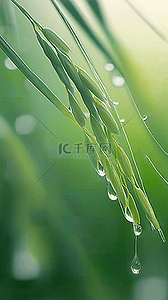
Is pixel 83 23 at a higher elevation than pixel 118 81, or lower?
higher

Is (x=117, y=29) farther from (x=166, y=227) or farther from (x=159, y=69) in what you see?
(x=166, y=227)

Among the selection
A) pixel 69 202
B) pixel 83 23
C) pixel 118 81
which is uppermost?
pixel 83 23

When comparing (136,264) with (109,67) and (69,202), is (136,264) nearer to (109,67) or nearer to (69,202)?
(69,202)

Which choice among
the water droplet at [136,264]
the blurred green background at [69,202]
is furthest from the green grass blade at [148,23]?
the water droplet at [136,264]

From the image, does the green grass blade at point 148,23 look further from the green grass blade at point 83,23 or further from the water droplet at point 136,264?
the water droplet at point 136,264

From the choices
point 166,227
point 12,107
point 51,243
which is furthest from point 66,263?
point 12,107

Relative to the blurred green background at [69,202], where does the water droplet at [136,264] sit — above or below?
below

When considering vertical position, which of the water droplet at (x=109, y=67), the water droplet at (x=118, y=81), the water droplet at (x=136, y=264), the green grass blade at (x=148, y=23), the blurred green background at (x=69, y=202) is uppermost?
the green grass blade at (x=148, y=23)

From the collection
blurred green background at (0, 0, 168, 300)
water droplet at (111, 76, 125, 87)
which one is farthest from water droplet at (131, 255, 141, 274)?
water droplet at (111, 76, 125, 87)

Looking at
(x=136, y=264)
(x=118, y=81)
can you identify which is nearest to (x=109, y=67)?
(x=118, y=81)

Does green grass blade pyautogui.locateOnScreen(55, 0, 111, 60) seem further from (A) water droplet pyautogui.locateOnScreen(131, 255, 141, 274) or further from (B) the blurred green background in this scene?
(A) water droplet pyautogui.locateOnScreen(131, 255, 141, 274)
